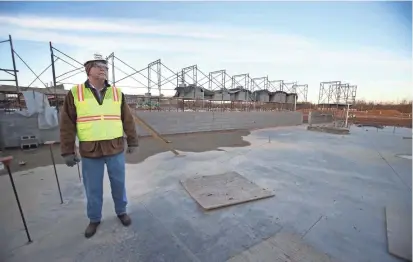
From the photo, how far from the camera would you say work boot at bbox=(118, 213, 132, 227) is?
1886 millimetres

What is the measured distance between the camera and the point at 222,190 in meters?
2.66

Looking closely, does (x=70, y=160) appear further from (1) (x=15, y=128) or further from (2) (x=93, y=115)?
(1) (x=15, y=128)

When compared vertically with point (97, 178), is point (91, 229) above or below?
below

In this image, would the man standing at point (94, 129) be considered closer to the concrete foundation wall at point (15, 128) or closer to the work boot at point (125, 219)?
the work boot at point (125, 219)

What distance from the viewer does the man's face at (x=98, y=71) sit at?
1696 mm

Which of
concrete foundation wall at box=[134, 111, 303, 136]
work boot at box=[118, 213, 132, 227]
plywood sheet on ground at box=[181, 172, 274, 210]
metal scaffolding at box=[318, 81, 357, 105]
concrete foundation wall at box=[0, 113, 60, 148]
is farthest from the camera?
metal scaffolding at box=[318, 81, 357, 105]

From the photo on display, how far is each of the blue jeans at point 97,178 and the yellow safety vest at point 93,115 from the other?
0.74ft

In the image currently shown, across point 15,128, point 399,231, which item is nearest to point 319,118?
point 399,231

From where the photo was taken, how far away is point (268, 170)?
3.64 meters

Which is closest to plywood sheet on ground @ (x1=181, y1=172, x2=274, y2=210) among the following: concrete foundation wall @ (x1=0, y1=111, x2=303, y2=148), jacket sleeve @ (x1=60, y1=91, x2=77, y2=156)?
jacket sleeve @ (x1=60, y1=91, x2=77, y2=156)

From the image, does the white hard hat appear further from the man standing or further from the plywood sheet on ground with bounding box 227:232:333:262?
the plywood sheet on ground with bounding box 227:232:333:262

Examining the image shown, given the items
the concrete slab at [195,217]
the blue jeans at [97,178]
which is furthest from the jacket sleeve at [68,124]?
the concrete slab at [195,217]

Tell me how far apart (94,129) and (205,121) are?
26.0ft

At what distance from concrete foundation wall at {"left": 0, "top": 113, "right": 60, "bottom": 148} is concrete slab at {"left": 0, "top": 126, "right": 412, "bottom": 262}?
8.45 feet
